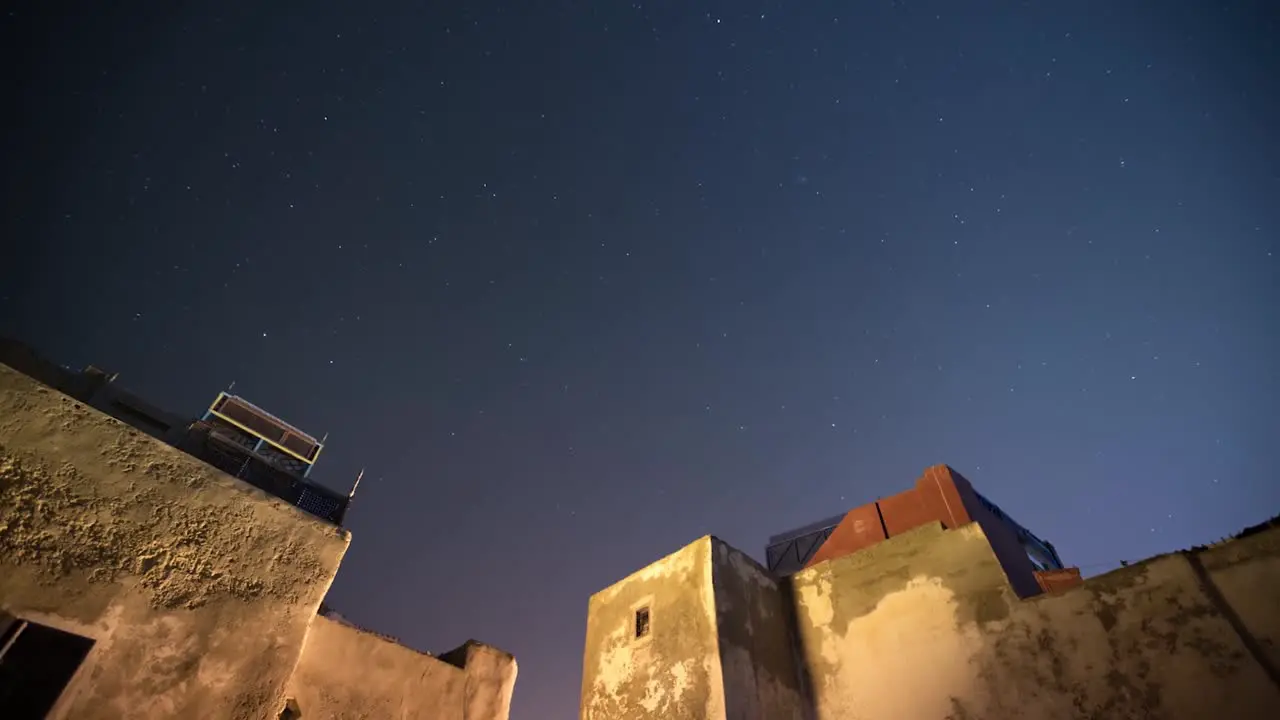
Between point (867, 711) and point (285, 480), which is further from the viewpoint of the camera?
point (285, 480)

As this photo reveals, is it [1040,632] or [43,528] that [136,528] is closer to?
[43,528]

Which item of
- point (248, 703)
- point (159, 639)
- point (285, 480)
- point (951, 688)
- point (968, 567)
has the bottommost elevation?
point (248, 703)

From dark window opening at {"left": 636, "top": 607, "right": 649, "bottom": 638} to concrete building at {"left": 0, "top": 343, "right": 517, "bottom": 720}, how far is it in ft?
14.6

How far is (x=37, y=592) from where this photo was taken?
5285mm

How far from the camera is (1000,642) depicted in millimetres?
8812

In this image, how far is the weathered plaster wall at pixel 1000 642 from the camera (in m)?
7.16

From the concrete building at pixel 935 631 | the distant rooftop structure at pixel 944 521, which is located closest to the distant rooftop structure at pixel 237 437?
the concrete building at pixel 935 631

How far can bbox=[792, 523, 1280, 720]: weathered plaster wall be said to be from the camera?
716 centimetres

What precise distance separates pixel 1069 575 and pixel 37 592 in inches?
594

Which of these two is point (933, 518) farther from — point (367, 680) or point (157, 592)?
point (157, 592)

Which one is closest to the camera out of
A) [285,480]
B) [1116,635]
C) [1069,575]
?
[1116,635]

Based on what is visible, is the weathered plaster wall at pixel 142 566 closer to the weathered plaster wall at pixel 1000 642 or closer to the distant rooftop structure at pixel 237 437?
the weathered plaster wall at pixel 1000 642

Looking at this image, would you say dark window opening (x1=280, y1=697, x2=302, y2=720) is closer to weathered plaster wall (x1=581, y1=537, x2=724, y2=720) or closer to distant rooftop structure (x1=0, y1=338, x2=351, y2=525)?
weathered plaster wall (x1=581, y1=537, x2=724, y2=720)

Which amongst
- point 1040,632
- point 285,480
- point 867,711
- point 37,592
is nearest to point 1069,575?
point 1040,632
